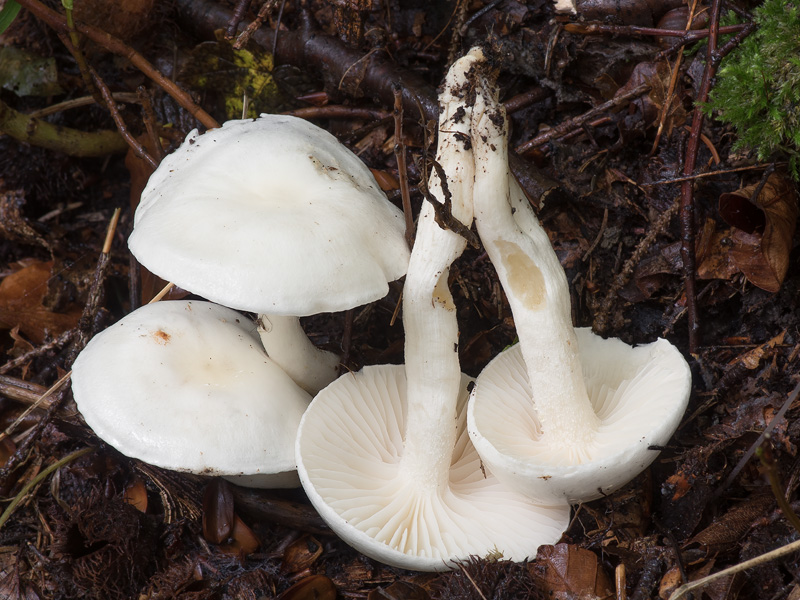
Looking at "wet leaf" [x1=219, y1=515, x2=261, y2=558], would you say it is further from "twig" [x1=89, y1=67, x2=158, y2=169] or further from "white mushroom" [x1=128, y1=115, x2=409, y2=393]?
"twig" [x1=89, y1=67, x2=158, y2=169]

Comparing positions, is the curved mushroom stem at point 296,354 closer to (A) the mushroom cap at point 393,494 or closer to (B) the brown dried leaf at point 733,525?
(A) the mushroom cap at point 393,494

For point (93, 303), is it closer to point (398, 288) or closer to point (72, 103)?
point (72, 103)

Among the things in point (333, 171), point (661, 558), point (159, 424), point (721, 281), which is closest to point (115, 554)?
point (159, 424)

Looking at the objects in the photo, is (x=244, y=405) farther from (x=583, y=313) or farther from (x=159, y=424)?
(x=583, y=313)

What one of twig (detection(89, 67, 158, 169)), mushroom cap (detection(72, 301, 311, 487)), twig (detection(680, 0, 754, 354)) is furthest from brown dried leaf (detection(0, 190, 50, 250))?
twig (detection(680, 0, 754, 354))

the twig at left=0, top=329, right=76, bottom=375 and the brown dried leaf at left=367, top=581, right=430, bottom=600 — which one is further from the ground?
the twig at left=0, top=329, right=76, bottom=375

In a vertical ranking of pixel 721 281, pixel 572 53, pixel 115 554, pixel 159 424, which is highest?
pixel 572 53

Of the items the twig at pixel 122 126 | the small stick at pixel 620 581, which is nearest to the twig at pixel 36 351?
the twig at pixel 122 126
